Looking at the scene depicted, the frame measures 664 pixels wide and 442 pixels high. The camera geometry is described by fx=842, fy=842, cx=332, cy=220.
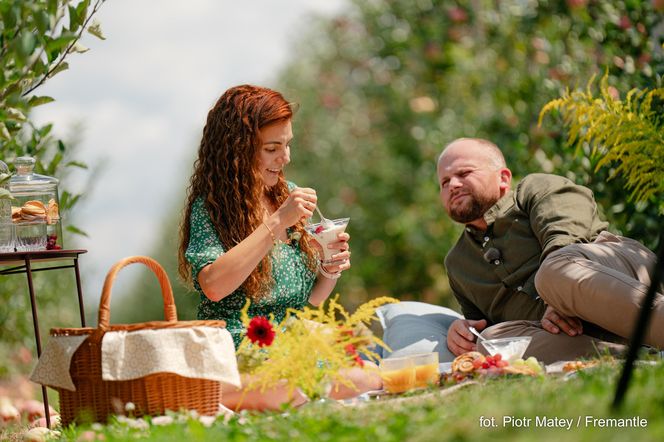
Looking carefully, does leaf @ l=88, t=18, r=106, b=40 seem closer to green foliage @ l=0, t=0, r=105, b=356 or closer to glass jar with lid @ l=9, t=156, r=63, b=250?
green foliage @ l=0, t=0, r=105, b=356

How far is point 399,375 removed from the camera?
3402mm

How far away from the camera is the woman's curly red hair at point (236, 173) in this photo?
398 cm

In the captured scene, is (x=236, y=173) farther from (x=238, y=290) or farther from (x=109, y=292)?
(x=109, y=292)

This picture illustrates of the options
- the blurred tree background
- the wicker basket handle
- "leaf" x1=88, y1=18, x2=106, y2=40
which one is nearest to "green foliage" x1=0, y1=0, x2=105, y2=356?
"leaf" x1=88, y1=18, x2=106, y2=40

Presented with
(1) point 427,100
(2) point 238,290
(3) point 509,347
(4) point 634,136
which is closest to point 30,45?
(2) point 238,290

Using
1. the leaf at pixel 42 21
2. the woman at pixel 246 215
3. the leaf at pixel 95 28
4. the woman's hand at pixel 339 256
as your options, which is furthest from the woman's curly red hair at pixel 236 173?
the leaf at pixel 42 21

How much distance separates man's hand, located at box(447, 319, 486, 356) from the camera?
170 inches

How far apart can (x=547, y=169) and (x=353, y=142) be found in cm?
769

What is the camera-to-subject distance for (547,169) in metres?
6.25

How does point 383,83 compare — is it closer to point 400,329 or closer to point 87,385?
point 400,329

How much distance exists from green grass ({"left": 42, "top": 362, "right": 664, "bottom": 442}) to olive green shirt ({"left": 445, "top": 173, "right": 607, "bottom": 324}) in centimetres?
127

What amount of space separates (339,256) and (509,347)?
0.89 meters

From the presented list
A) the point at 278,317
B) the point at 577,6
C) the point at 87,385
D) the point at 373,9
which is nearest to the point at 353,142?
the point at 373,9

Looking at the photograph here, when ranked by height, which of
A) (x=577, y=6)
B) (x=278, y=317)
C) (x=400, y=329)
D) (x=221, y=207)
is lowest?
(x=400, y=329)
